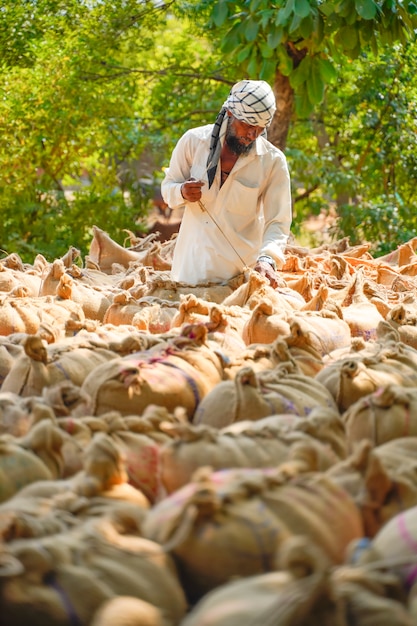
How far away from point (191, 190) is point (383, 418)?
9.60ft

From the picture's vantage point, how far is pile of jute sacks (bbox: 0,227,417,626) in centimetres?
150

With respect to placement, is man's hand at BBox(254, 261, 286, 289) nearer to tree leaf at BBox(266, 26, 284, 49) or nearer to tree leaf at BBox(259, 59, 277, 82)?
tree leaf at BBox(266, 26, 284, 49)

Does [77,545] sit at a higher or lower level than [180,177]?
higher

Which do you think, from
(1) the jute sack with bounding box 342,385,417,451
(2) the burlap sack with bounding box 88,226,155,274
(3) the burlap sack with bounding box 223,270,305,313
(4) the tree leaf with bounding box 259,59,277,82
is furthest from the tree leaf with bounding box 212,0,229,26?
(1) the jute sack with bounding box 342,385,417,451

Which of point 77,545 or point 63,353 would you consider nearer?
point 77,545

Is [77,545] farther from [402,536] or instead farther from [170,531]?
[402,536]

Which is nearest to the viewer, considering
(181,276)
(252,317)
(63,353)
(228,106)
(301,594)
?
(301,594)

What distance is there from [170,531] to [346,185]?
9719 mm

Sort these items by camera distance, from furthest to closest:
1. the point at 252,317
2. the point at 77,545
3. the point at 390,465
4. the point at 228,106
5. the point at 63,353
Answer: the point at 228,106 → the point at 252,317 → the point at 63,353 → the point at 390,465 → the point at 77,545

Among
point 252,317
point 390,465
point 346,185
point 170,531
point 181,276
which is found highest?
point 170,531

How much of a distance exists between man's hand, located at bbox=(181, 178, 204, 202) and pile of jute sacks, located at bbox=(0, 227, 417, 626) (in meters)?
1.70

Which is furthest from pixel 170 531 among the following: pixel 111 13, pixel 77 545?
pixel 111 13

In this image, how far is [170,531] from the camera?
1678 millimetres

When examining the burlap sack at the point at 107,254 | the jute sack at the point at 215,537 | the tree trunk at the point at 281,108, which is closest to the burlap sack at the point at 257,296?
the burlap sack at the point at 107,254
